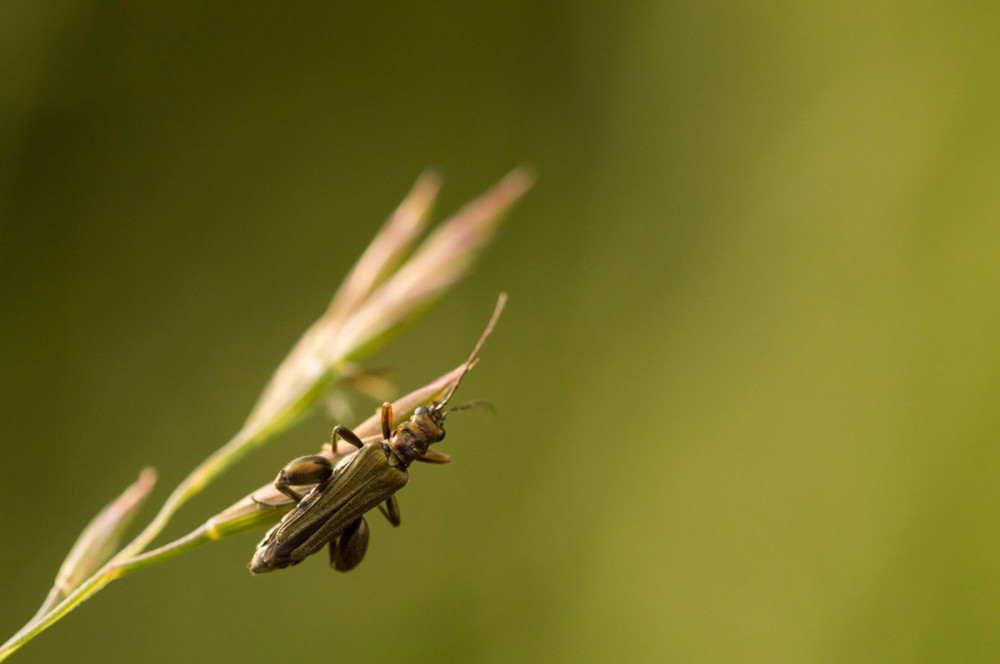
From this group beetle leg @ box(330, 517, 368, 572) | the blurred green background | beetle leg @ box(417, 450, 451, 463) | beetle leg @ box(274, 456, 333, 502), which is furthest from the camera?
the blurred green background

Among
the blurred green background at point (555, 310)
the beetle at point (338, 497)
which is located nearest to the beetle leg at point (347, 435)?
the beetle at point (338, 497)

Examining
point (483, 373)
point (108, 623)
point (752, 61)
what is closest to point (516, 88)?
point (752, 61)

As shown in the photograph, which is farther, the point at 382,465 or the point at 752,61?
the point at 752,61

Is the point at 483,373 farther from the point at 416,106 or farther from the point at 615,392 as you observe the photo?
the point at 416,106

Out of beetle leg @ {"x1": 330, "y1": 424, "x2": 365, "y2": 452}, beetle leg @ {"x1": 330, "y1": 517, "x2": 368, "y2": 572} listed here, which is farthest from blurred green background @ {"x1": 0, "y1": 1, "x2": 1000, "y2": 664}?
beetle leg @ {"x1": 330, "y1": 424, "x2": 365, "y2": 452}

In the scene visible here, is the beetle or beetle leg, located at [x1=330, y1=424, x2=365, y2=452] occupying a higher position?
beetle leg, located at [x1=330, y1=424, x2=365, y2=452]

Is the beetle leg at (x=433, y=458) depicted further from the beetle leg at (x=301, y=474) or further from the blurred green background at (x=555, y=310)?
the blurred green background at (x=555, y=310)

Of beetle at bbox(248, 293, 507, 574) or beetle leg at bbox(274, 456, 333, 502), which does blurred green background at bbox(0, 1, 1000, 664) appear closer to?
beetle at bbox(248, 293, 507, 574)

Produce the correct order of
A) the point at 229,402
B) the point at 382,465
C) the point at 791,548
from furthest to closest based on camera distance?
the point at 229,402 → the point at 791,548 → the point at 382,465
